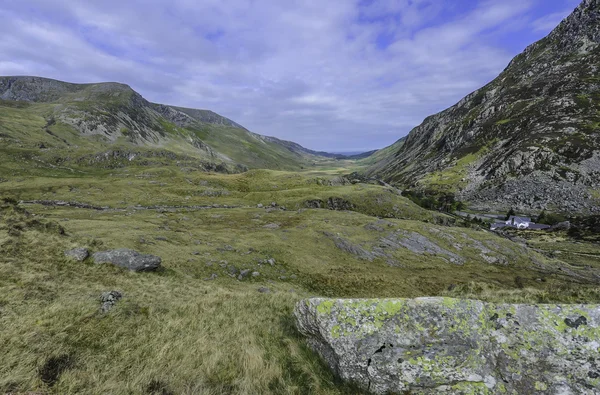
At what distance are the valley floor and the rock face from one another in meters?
0.93

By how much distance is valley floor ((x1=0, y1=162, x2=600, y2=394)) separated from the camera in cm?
706

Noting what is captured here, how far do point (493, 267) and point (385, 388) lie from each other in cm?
4836

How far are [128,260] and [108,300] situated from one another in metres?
10.2

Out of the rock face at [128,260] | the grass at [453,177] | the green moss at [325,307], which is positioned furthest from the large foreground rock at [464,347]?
the grass at [453,177]

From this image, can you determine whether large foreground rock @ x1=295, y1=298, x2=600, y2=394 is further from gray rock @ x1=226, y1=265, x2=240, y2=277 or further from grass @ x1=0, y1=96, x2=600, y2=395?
gray rock @ x1=226, y1=265, x2=240, y2=277

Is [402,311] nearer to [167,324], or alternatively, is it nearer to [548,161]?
[167,324]

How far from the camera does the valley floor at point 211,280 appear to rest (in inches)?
278

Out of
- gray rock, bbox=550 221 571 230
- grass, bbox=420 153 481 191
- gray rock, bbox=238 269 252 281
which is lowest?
gray rock, bbox=238 269 252 281

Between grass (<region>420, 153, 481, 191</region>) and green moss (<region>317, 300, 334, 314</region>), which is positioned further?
grass (<region>420, 153, 481, 191</region>)

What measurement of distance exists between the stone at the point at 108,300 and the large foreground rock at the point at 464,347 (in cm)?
852

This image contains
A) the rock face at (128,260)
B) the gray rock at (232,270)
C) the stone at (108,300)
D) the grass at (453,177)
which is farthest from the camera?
the grass at (453,177)

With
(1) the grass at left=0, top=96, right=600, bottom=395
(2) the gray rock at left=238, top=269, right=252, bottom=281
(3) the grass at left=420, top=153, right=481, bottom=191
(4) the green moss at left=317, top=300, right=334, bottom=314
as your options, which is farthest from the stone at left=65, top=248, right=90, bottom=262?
(3) the grass at left=420, top=153, right=481, bottom=191

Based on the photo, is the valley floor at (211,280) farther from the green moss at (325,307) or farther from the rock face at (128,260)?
the green moss at (325,307)

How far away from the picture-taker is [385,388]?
682 cm
